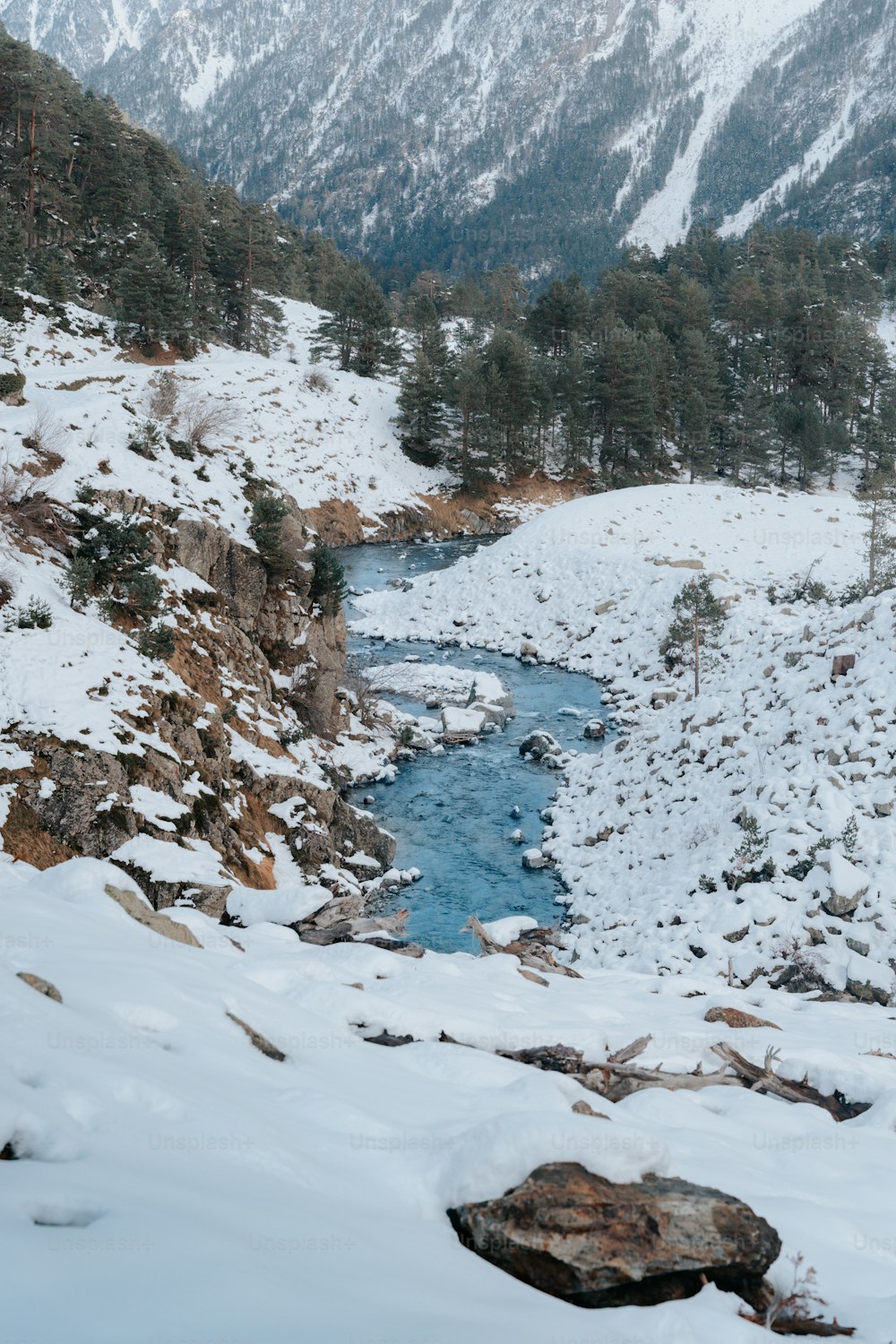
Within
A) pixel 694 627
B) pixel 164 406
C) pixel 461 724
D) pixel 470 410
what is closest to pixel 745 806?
pixel 694 627

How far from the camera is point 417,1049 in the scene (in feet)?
16.7

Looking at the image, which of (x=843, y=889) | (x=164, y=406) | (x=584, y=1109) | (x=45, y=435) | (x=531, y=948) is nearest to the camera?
(x=584, y=1109)

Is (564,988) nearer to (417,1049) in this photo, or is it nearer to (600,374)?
(417,1049)

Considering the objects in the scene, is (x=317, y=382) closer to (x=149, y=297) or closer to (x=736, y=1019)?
(x=149, y=297)

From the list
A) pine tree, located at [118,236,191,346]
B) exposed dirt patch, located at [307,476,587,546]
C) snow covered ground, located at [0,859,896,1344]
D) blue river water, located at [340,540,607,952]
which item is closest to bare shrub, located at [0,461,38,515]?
blue river water, located at [340,540,607,952]

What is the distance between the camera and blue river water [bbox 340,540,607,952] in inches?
557

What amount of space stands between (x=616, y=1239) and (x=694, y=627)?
18826 mm

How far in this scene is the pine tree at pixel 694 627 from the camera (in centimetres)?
2136

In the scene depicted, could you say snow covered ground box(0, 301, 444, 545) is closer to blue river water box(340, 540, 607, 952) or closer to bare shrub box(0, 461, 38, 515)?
bare shrub box(0, 461, 38, 515)

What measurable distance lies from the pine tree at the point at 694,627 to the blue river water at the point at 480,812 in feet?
9.50

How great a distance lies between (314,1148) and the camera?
336cm

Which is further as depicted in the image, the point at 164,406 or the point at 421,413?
the point at 421,413

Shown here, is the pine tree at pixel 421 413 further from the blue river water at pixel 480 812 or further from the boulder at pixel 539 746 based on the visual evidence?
the boulder at pixel 539 746

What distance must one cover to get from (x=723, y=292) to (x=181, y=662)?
205 feet
